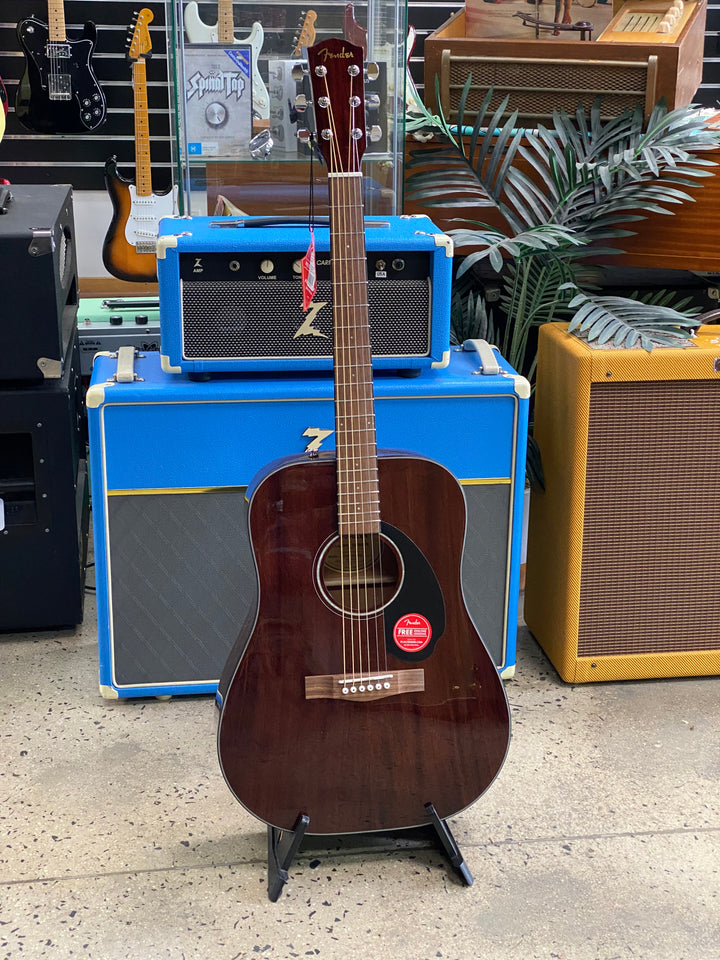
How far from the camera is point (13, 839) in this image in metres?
1.85

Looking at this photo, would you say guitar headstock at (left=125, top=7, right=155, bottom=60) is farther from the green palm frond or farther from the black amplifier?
the green palm frond

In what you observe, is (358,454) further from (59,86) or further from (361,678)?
(59,86)

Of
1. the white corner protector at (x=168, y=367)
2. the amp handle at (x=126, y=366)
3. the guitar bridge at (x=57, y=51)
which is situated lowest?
the amp handle at (x=126, y=366)

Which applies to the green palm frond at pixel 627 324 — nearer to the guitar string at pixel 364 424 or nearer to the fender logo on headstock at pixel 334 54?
the guitar string at pixel 364 424

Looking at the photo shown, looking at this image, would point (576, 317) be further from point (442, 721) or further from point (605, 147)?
point (442, 721)

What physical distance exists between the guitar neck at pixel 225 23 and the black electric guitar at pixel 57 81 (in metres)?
2.00

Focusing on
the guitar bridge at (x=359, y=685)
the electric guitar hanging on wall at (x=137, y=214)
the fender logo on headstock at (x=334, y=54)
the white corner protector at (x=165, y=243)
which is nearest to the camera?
the fender logo on headstock at (x=334, y=54)

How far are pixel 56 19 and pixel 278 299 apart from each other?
8.14 feet

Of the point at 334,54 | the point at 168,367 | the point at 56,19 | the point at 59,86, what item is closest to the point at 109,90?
the point at 59,86

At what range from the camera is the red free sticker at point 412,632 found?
1689mm

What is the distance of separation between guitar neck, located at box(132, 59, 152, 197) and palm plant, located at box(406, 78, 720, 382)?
183cm

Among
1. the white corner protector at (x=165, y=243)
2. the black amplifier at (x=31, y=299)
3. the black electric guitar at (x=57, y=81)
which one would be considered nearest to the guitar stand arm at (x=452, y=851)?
the white corner protector at (x=165, y=243)

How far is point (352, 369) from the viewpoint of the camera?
1689 millimetres

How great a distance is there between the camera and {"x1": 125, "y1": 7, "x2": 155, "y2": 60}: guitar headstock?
13.0 ft
